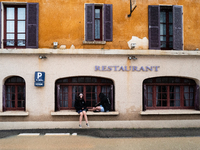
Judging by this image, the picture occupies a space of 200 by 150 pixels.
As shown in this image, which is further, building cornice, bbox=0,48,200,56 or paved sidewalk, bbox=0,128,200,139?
building cornice, bbox=0,48,200,56

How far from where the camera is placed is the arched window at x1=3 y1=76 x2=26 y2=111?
29.3ft

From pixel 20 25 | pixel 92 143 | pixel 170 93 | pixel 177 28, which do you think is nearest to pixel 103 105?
pixel 92 143

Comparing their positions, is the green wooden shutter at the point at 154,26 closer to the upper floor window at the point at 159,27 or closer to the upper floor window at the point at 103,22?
the upper floor window at the point at 159,27

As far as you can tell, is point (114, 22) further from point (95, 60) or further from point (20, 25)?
point (20, 25)

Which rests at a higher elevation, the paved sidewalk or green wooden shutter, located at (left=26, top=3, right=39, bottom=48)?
green wooden shutter, located at (left=26, top=3, right=39, bottom=48)

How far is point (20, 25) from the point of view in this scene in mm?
8969

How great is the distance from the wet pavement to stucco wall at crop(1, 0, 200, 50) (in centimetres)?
381

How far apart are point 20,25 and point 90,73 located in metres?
3.96

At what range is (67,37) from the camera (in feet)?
29.1

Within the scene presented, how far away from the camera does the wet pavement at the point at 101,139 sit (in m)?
6.42

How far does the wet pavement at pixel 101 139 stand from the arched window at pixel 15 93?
122 centimetres

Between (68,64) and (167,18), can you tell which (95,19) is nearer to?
(68,64)

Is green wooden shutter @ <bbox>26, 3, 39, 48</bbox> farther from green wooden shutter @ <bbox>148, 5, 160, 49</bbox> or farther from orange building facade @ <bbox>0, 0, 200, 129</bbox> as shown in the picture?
green wooden shutter @ <bbox>148, 5, 160, 49</bbox>

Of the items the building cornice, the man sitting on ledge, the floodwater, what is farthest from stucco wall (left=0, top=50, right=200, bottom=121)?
the floodwater
